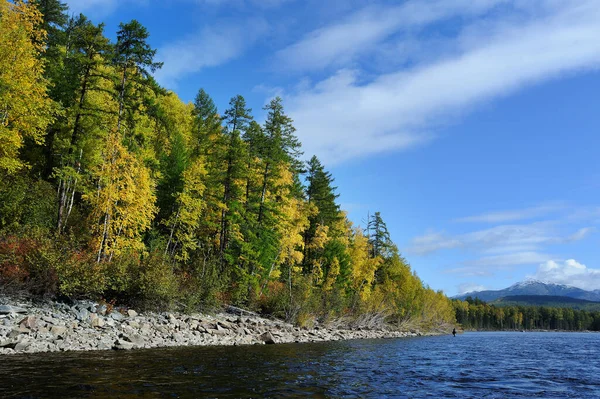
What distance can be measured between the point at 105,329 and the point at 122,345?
2.16m

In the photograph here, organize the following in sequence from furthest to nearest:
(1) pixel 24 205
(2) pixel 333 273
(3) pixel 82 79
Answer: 1. (2) pixel 333 273
2. (3) pixel 82 79
3. (1) pixel 24 205

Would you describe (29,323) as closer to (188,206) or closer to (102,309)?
(102,309)

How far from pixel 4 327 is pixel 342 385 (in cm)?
1398

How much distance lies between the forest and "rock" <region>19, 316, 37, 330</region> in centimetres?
363

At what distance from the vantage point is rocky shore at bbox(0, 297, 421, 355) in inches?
631

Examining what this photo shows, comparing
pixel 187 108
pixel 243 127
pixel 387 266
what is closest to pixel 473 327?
pixel 387 266

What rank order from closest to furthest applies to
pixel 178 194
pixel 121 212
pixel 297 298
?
pixel 121 212 < pixel 178 194 < pixel 297 298

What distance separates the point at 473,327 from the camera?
17538cm

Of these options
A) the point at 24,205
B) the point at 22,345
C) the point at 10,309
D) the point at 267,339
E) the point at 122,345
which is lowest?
the point at 267,339

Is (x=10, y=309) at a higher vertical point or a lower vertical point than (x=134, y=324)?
higher

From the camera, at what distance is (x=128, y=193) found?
25.7 metres

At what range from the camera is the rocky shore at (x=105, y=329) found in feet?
52.5

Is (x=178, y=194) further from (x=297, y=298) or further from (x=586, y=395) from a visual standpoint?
(x=586, y=395)

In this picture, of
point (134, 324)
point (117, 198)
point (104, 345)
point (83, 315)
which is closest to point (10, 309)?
point (83, 315)
